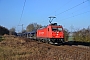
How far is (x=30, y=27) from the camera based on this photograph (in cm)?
13825

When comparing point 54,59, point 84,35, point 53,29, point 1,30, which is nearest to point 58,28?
point 53,29

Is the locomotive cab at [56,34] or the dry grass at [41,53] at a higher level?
the locomotive cab at [56,34]

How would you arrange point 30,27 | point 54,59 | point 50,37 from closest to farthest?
point 54,59 < point 50,37 < point 30,27

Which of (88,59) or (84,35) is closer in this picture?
(88,59)

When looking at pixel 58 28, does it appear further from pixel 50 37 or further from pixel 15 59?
pixel 15 59

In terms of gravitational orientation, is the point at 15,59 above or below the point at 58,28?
below

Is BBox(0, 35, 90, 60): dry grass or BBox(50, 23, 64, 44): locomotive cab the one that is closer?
BBox(0, 35, 90, 60): dry grass

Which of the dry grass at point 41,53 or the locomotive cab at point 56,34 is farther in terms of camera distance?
the locomotive cab at point 56,34

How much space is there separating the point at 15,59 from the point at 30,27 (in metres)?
126

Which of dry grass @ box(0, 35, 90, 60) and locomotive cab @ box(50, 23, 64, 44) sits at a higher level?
locomotive cab @ box(50, 23, 64, 44)

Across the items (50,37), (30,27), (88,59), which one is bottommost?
(88,59)

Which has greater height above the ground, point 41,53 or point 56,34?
point 56,34

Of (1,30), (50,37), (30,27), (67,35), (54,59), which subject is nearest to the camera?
(54,59)

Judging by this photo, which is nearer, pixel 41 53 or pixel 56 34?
pixel 41 53
